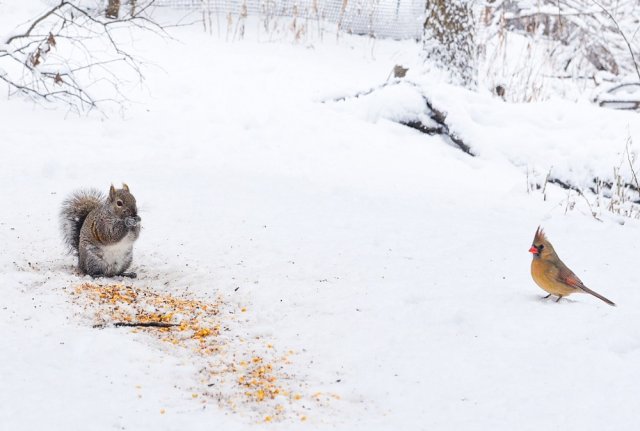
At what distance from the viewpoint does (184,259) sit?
17.7 feet

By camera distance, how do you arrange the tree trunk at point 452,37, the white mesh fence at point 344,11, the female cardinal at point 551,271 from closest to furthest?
the female cardinal at point 551,271 → the tree trunk at point 452,37 → the white mesh fence at point 344,11

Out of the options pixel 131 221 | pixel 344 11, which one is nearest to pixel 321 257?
pixel 131 221

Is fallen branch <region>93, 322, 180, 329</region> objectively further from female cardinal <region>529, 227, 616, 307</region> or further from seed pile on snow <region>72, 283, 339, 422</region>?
female cardinal <region>529, 227, 616, 307</region>

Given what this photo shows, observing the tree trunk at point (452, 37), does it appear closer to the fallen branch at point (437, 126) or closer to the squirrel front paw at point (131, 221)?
the fallen branch at point (437, 126)

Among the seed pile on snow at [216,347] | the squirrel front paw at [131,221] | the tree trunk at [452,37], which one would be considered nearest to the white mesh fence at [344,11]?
the tree trunk at [452,37]

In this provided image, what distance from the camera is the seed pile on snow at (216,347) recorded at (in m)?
3.32

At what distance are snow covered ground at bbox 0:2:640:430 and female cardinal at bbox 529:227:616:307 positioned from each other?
0.14 metres

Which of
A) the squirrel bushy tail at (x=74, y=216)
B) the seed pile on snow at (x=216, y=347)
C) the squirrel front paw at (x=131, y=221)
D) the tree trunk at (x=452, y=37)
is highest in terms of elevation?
the tree trunk at (x=452, y=37)

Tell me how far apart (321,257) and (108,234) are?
1481 millimetres

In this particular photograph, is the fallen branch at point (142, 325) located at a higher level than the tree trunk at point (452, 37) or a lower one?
lower

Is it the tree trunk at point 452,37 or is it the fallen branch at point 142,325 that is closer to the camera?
the fallen branch at point 142,325

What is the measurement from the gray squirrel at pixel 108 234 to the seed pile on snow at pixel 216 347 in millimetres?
304

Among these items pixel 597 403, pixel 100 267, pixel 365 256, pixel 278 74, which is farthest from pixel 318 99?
pixel 597 403

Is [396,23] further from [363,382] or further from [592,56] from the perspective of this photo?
[363,382]
